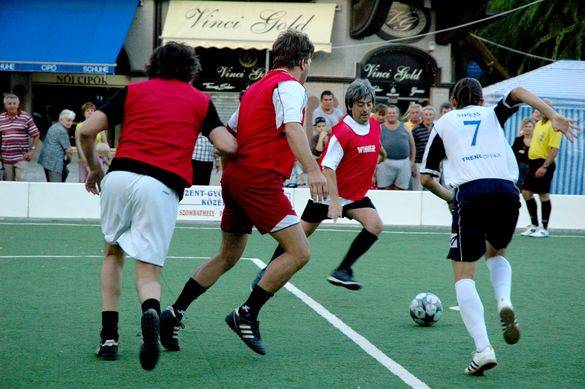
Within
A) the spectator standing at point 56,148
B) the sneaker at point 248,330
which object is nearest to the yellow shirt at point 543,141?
the spectator standing at point 56,148

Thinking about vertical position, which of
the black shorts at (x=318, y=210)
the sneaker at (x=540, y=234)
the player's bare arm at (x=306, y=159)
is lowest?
the sneaker at (x=540, y=234)

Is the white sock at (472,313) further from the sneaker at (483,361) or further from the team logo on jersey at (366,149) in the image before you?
the team logo on jersey at (366,149)

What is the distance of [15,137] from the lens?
18.5 meters

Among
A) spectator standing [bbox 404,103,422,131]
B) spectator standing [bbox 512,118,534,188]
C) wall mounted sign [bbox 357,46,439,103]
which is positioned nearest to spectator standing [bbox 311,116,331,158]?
spectator standing [bbox 404,103,422,131]

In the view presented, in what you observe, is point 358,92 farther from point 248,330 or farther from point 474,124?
point 248,330

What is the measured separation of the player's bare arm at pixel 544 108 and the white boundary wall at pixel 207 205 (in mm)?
10931

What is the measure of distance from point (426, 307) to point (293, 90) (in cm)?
226

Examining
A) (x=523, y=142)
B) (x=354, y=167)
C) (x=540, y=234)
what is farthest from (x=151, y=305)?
(x=523, y=142)

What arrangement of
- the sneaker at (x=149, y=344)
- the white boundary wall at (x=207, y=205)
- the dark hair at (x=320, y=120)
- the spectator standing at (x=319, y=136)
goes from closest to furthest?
the sneaker at (x=149, y=344), the white boundary wall at (x=207, y=205), the spectator standing at (x=319, y=136), the dark hair at (x=320, y=120)

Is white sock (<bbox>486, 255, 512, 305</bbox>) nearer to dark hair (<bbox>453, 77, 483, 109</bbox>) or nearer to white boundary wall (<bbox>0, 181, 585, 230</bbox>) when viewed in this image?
dark hair (<bbox>453, 77, 483, 109</bbox>)

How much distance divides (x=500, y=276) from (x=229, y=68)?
20.2 metres

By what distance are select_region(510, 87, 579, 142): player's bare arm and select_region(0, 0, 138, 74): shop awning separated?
18239mm

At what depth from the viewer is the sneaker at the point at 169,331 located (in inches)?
286

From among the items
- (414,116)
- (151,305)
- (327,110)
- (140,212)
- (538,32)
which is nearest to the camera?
(151,305)
